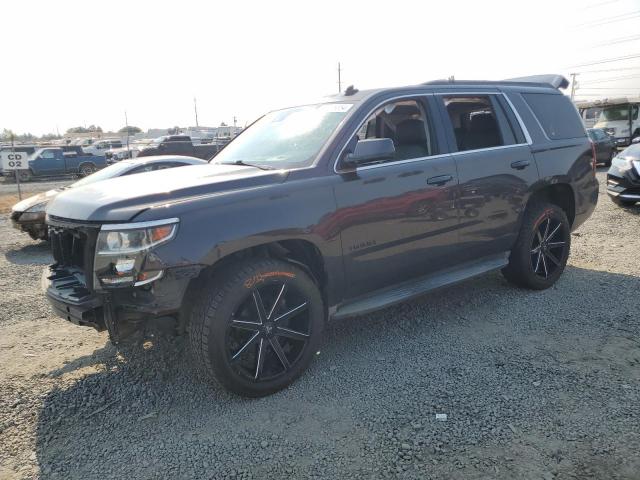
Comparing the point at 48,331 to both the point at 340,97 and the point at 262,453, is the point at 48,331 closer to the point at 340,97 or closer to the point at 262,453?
the point at 262,453

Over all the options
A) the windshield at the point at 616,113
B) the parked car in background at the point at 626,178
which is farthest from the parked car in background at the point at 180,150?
the windshield at the point at 616,113

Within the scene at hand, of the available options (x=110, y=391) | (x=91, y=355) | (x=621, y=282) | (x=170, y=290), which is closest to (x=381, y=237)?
(x=170, y=290)

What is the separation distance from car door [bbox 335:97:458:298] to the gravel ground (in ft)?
2.22

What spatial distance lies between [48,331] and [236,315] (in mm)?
2436

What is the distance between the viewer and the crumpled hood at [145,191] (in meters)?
2.90

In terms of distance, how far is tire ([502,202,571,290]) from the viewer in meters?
4.74

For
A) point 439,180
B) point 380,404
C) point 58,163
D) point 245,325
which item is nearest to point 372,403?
point 380,404

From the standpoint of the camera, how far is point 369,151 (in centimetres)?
338

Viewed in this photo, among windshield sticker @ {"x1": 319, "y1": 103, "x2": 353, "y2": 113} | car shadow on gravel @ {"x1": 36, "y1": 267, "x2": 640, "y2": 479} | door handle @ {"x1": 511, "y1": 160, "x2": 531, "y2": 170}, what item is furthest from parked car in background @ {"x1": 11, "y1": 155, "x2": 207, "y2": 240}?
door handle @ {"x1": 511, "y1": 160, "x2": 531, "y2": 170}

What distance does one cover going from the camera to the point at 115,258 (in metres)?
2.79

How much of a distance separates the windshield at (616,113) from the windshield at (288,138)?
24.7 metres

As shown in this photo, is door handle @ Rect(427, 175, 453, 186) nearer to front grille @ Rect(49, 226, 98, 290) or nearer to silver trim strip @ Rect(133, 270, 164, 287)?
silver trim strip @ Rect(133, 270, 164, 287)

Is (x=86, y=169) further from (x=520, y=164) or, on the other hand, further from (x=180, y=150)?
(x=520, y=164)

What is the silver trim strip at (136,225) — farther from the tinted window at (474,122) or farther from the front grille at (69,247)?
the tinted window at (474,122)
